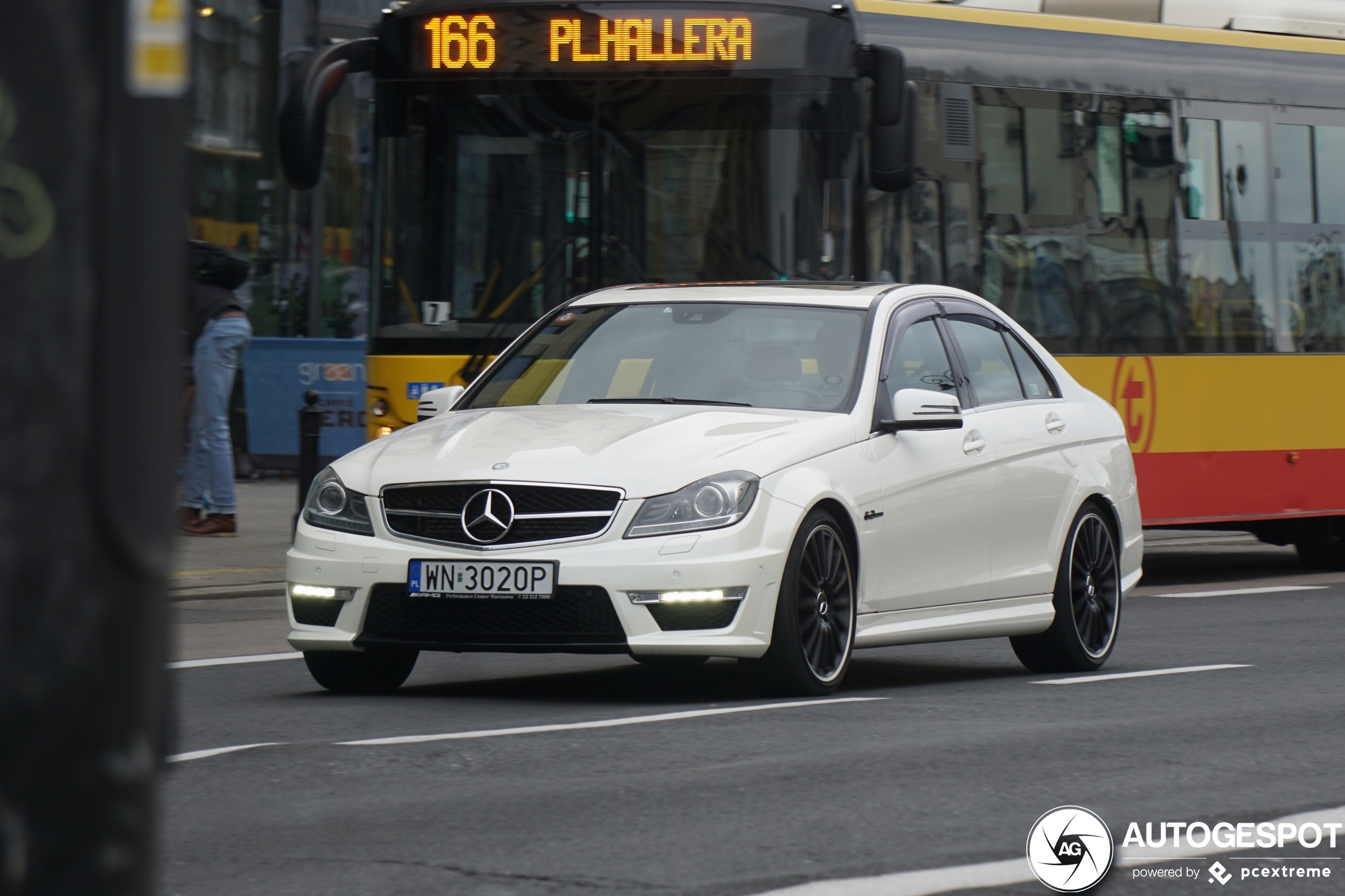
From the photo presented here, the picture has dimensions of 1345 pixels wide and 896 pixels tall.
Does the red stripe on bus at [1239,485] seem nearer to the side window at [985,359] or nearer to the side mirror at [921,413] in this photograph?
the side window at [985,359]

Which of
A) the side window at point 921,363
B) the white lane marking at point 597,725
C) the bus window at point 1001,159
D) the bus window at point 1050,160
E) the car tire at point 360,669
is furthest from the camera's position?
the bus window at point 1050,160

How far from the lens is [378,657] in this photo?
8109 millimetres

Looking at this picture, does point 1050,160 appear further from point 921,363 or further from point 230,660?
point 230,660

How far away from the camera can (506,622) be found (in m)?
7.44

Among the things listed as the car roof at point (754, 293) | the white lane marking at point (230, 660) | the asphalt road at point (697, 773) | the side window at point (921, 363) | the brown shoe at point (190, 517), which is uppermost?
the car roof at point (754, 293)

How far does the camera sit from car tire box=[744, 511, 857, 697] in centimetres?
759

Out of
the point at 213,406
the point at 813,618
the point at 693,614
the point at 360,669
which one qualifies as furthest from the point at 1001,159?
the point at 693,614

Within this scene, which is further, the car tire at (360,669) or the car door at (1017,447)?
the car door at (1017,447)

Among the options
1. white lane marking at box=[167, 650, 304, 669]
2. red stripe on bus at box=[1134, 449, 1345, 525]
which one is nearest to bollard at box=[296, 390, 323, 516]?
white lane marking at box=[167, 650, 304, 669]

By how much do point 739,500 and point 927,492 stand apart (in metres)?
1.31

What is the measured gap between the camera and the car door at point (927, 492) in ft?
27.5

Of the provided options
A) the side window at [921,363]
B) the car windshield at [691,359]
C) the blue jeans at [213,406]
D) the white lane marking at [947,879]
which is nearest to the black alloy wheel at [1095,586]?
the side window at [921,363]

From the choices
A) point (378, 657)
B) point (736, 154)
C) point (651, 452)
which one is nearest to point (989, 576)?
point (651, 452)

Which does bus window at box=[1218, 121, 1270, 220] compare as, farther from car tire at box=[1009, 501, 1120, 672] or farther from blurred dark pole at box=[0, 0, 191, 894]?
blurred dark pole at box=[0, 0, 191, 894]
